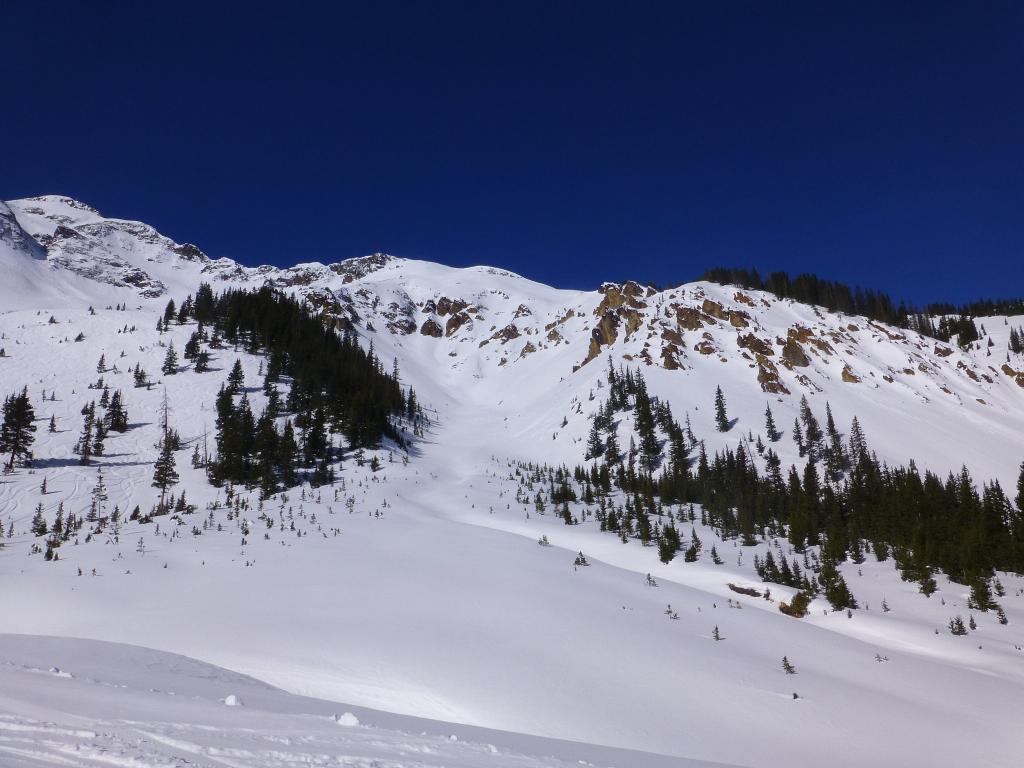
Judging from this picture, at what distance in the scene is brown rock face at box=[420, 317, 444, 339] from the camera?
433ft

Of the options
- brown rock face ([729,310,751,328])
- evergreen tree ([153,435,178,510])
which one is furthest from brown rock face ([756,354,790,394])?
evergreen tree ([153,435,178,510])

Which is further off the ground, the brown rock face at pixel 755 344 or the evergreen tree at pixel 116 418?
the brown rock face at pixel 755 344

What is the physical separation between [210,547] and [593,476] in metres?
32.7

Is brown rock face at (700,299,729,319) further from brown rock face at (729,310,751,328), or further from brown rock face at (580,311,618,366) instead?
brown rock face at (580,311,618,366)

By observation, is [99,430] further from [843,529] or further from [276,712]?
[843,529]

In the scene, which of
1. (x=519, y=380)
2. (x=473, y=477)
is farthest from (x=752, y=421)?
(x=519, y=380)

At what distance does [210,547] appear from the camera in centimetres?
1792

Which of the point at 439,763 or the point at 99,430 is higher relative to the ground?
the point at 99,430

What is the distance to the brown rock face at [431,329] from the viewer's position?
132m

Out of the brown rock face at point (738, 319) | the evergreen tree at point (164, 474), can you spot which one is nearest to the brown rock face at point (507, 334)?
the brown rock face at point (738, 319)

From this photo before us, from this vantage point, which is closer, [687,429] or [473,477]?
[473,477]

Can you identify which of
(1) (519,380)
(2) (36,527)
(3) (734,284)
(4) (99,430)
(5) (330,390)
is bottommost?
(2) (36,527)

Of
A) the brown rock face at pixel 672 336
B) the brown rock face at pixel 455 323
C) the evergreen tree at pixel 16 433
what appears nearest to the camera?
the evergreen tree at pixel 16 433

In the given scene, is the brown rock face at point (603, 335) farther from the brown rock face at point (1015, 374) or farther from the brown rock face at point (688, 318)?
the brown rock face at point (1015, 374)
